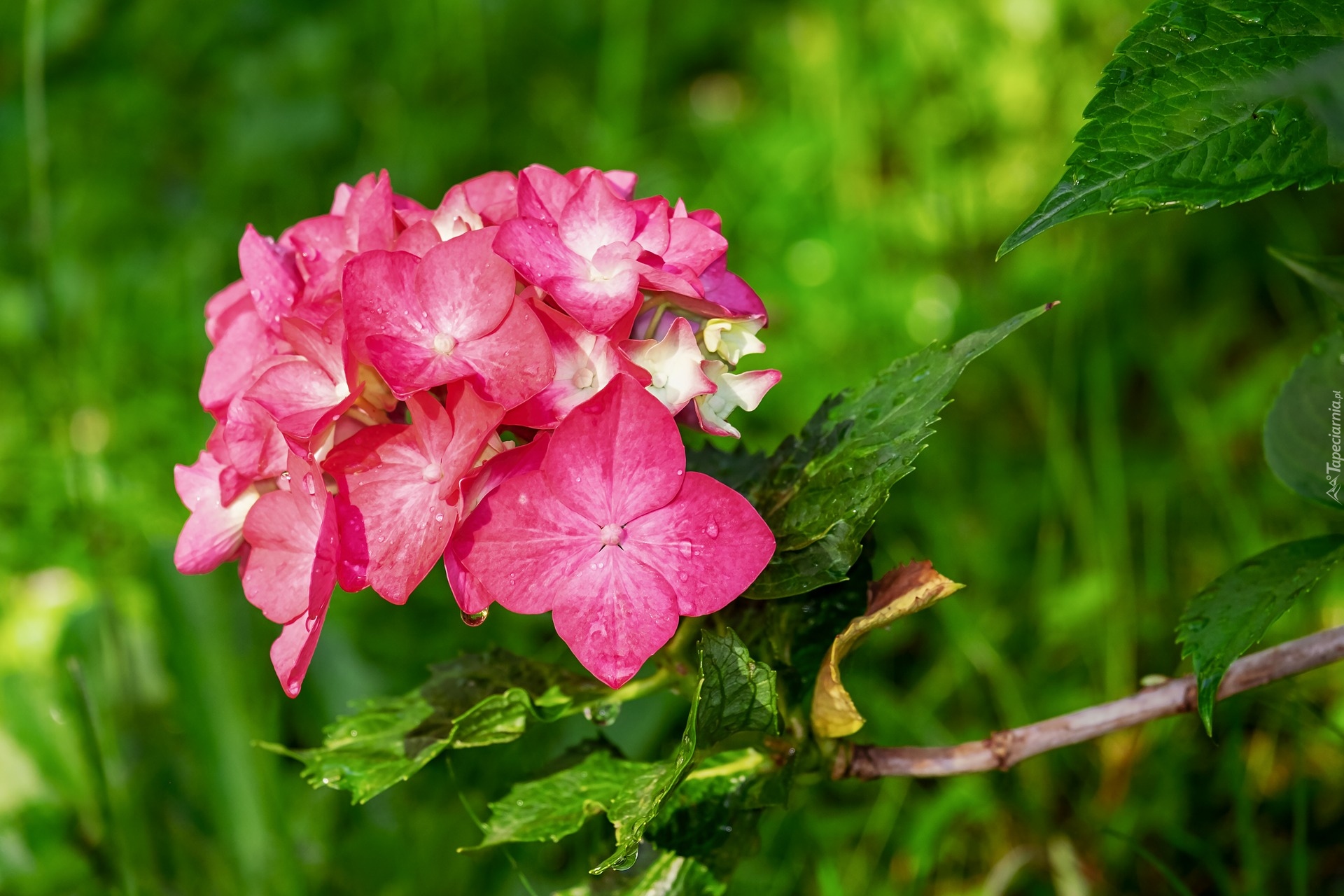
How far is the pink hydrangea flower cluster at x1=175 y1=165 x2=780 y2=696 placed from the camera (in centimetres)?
58

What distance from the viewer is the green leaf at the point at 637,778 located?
57 cm

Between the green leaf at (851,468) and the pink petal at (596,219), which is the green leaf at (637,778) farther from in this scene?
the pink petal at (596,219)

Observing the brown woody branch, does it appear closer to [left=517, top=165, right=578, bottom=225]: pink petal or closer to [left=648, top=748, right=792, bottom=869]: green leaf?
[left=648, top=748, right=792, bottom=869]: green leaf

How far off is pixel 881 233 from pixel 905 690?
92 cm

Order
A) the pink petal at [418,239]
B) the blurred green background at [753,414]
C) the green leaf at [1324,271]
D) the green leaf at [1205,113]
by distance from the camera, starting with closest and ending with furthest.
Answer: the green leaf at [1205,113] < the pink petal at [418,239] < the green leaf at [1324,271] < the blurred green background at [753,414]

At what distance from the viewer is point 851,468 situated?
2.08 ft

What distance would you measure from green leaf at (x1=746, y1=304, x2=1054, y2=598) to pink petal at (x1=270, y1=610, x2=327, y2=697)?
0.85 feet

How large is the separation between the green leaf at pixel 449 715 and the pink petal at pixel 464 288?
220 millimetres

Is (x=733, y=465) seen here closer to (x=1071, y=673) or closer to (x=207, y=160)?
(x=1071, y=673)

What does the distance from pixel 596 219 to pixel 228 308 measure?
29 centimetres

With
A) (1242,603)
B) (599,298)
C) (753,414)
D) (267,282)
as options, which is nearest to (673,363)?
(599,298)

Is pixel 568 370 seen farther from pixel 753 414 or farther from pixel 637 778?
pixel 753 414

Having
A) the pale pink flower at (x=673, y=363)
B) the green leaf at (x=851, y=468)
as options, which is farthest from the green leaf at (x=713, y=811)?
the pale pink flower at (x=673, y=363)

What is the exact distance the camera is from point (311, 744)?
136 centimetres
